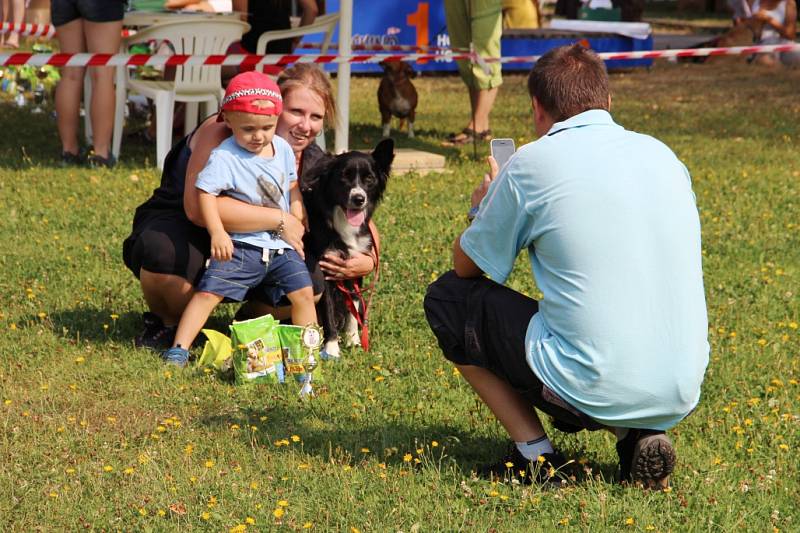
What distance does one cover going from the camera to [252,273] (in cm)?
498

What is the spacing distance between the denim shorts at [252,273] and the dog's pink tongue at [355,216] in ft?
0.95

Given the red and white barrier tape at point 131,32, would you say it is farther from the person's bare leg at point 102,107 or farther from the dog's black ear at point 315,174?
the dog's black ear at point 315,174

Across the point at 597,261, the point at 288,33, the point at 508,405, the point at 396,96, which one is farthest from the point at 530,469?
the point at 396,96

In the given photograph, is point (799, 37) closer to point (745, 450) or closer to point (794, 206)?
point (794, 206)

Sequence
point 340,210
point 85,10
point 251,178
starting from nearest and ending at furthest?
1. point 251,178
2. point 340,210
3. point 85,10

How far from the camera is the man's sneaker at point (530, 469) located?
3.74 meters

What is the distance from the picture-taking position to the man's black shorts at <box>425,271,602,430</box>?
3.57 m

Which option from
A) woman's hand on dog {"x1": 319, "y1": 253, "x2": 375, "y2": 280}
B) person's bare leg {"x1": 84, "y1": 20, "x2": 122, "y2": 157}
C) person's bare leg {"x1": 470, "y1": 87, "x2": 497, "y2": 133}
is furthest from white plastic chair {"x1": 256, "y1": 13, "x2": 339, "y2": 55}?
woman's hand on dog {"x1": 319, "y1": 253, "x2": 375, "y2": 280}

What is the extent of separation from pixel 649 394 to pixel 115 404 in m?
2.22

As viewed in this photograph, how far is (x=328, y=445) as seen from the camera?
416 centimetres

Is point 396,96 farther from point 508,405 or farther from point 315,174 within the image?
point 508,405

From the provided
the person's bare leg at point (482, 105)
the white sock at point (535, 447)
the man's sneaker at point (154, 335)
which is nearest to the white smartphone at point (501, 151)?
the white sock at point (535, 447)

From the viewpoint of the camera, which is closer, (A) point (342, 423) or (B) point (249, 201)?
(A) point (342, 423)

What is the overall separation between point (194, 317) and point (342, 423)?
3.28 ft
